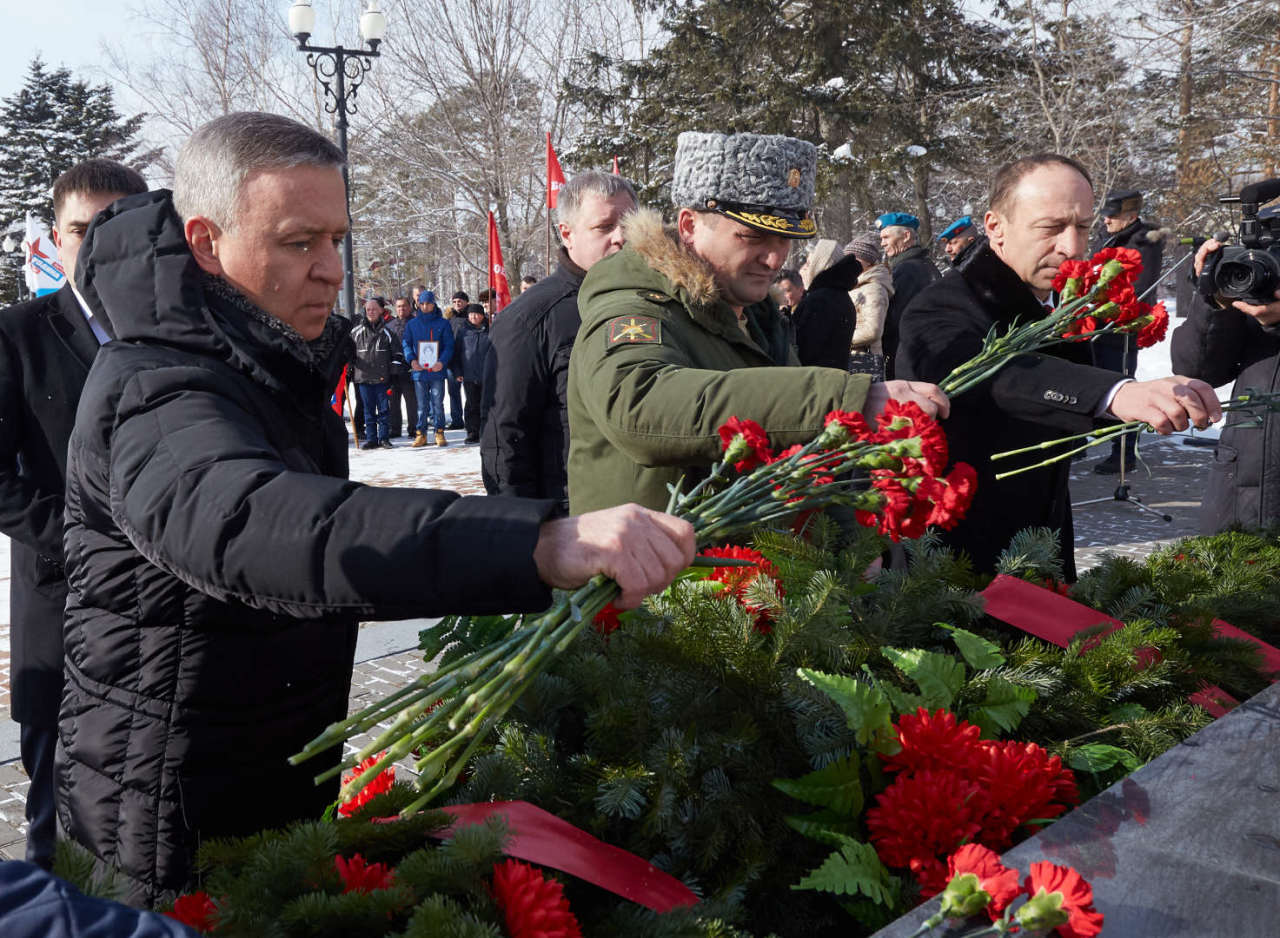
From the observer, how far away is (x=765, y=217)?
237cm

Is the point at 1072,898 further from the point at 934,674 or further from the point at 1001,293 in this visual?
the point at 1001,293

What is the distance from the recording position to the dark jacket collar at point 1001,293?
271cm

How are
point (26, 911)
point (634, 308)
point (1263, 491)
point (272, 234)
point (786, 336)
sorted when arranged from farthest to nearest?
point (1263, 491) < point (786, 336) < point (634, 308) < point (272, 234) < point (26, 911)

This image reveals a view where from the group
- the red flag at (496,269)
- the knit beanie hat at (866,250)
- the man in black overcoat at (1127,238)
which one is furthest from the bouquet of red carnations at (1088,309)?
the red flag at (496,269)

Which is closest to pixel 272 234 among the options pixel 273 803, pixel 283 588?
pixel 283 588

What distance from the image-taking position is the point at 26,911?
2.39 feet

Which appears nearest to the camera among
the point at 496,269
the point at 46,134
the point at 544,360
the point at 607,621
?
the point at 607,621

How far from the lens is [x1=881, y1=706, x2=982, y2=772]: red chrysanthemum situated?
1.40m

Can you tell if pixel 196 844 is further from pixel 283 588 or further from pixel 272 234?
pixel 272 234

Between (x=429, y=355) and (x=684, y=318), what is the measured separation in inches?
496

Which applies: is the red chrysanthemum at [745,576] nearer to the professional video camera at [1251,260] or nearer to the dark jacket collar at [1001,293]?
the dark jacket collar at [1001,293]

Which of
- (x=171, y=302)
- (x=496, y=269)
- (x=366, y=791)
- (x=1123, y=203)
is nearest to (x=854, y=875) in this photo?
(x=366, y=791)

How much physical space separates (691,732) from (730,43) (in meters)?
23.7

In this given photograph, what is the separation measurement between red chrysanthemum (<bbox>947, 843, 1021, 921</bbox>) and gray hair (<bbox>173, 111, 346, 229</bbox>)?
1203 mm
